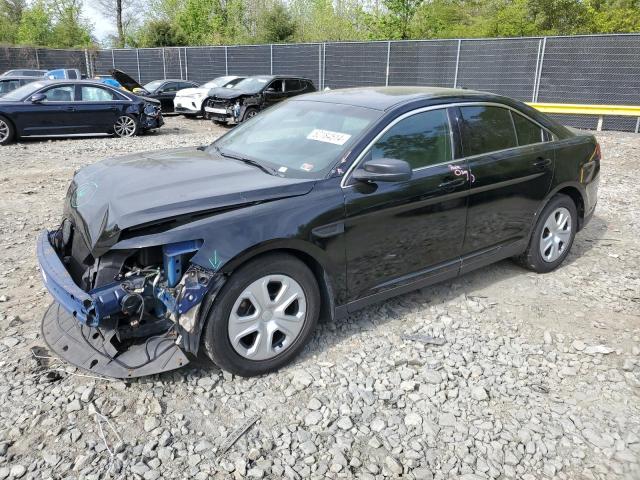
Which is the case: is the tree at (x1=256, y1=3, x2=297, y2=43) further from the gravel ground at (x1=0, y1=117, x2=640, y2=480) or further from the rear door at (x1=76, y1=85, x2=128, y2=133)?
the gravel ground at (x1=0, y1=117, x2=640, y2=480)

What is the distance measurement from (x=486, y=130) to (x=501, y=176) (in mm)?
399

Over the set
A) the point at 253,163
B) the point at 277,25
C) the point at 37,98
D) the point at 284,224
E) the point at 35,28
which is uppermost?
the point at 35,28

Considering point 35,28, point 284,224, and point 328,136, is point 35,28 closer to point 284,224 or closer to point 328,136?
point 328,136

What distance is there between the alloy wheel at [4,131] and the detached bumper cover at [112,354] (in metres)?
9.81

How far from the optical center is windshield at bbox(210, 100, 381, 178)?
359cm

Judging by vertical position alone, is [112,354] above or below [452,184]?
below

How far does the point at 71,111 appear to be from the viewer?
11875 mm

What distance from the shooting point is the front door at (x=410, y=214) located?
352 cm

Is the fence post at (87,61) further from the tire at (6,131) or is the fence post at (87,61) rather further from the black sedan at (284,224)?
the black sedan at (284,224)

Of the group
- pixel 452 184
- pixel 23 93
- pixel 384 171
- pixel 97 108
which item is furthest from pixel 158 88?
pixel 384 171

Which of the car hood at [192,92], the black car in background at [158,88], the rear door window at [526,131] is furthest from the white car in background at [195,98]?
the rear door window at [526,131]

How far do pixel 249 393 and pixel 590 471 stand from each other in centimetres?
189

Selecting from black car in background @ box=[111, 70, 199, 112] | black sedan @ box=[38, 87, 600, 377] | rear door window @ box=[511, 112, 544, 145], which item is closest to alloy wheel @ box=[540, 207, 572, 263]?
black sedan @ box=[38, 87, 600, 377]

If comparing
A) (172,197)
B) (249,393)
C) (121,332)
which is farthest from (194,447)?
(172,197)
